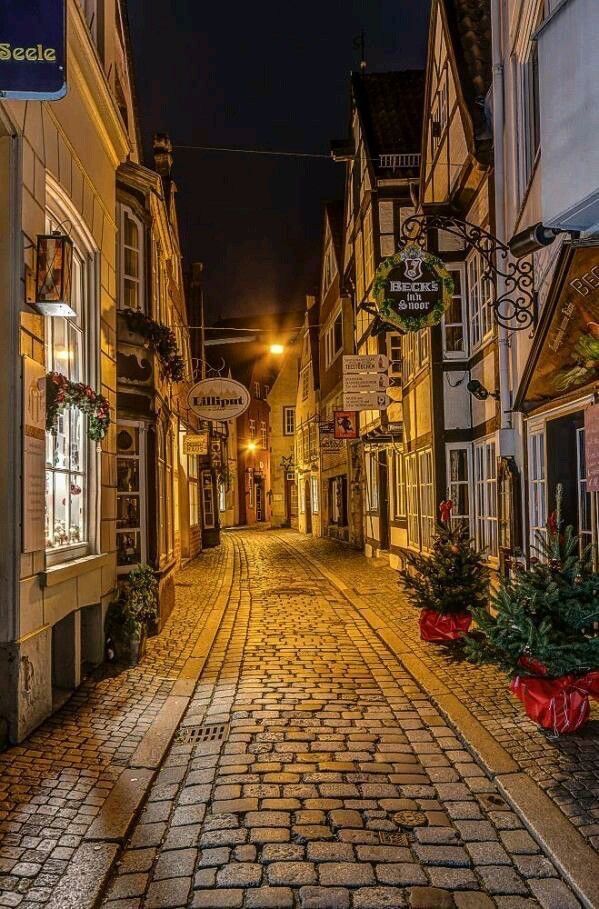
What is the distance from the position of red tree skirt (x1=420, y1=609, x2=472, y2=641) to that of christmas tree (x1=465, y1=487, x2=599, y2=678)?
126 inches

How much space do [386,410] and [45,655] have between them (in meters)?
13.9

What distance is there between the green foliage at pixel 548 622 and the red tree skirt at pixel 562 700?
0.08 m

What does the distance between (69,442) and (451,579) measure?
15.0 ft

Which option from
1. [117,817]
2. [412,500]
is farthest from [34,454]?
[412,500]

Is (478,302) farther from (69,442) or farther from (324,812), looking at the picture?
(324,812)

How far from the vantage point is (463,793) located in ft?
17.3

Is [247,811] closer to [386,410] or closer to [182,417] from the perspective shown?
[386,410]

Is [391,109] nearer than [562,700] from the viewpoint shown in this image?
No

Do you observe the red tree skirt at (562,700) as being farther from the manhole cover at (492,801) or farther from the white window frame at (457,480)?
the white window frame at (457,480)

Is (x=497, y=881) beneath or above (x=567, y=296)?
beneath

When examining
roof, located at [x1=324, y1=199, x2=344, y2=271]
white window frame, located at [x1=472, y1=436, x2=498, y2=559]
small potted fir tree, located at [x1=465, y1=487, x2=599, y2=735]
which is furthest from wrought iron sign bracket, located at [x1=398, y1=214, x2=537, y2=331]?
roof, located at [x1=324, y1=199, x2=344, y2=271]

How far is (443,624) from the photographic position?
9.67m

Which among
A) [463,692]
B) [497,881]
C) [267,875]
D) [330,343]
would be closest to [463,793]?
[497,881]

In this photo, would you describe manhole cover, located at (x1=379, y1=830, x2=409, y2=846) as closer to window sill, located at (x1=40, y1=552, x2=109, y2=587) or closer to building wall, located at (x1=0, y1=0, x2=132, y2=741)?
building wall, located at (x1=0, y1=0, x2=132, y2=741)
